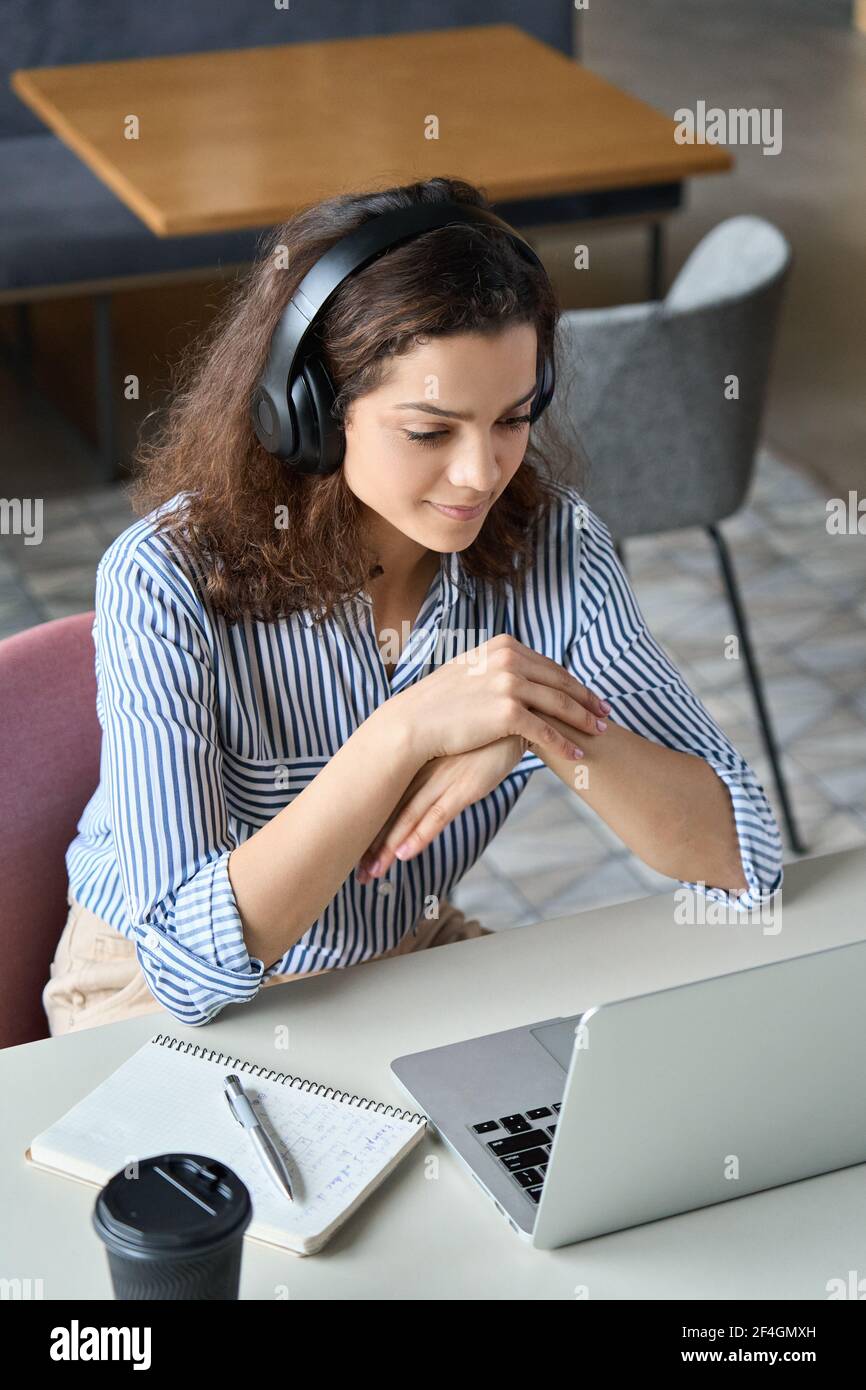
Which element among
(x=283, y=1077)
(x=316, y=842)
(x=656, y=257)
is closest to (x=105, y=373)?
(x=656, y=257)

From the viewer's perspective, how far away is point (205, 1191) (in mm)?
781

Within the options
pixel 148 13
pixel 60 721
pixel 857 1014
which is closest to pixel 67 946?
pixel 60 721

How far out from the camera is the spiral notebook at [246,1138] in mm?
957

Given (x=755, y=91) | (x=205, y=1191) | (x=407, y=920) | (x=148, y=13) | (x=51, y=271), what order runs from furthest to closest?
(x=755, y=91)
(x=148, y=13)
(x=51, y=271)
(x=407, y=920)
(x=205, y=1191)

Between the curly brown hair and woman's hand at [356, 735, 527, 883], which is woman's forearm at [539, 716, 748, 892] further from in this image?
the curly brown hair

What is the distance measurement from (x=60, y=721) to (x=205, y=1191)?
0.64m

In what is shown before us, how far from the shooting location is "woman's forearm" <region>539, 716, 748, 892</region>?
130 centimetres

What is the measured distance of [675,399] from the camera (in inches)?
90.2

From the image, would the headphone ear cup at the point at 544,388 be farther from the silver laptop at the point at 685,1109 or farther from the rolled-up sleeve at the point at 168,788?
the silver laptop at the point at 685,1109

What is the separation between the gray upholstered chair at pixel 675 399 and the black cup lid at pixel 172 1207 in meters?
1.54

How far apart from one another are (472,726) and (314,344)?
0.30m

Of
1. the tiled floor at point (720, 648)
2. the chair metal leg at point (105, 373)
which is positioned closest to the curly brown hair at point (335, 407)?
the tiled floor at point (720, 648)

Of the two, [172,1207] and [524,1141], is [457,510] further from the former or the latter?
[172,1207]
